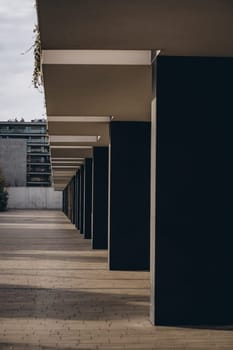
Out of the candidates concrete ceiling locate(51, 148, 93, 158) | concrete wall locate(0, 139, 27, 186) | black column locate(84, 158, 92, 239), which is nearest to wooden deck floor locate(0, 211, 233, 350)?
concrete ceiling locate(51, 148, 93, 158)

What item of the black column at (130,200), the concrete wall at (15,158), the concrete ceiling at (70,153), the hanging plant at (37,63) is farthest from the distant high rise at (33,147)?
the hanging plant at (37,63)

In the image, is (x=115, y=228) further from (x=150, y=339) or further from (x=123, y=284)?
(x=150, y=339)

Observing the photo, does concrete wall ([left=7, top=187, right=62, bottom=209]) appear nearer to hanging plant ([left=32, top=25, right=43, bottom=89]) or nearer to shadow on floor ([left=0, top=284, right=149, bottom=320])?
shadow on floor ([left=0, top=284, right=149, bottom=320])

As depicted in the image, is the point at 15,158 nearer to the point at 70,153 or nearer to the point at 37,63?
the point at 70,153

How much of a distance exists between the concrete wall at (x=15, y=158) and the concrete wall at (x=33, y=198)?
3186cm

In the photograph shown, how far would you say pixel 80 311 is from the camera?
8922 mm

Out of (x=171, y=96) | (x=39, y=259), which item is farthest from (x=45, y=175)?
(x=171, y=96)

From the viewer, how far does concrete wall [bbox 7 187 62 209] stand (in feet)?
233

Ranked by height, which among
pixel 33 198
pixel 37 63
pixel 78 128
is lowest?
pixel 33 198

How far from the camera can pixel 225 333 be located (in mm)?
7605

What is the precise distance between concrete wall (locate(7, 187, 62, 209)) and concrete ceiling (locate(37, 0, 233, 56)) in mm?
63682

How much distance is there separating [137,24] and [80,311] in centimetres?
406

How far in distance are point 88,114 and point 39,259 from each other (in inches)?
179

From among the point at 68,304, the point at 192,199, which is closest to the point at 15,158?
the point at 68,304
